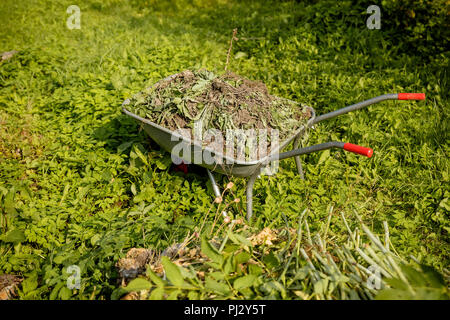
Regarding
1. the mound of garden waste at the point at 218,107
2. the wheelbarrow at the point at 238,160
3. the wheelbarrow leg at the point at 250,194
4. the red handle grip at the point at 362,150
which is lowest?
the wheelbarrow leg at the point at 250,194

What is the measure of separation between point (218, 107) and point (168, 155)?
2.70 feet

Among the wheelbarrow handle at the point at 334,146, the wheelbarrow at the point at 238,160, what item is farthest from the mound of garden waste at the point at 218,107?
the wheelbarrow handle at the point at 334,146

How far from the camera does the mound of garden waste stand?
2.44 metres

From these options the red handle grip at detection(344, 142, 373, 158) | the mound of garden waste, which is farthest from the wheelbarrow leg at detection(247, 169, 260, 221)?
the red handle grip at detection(344, 142, 373, 158)

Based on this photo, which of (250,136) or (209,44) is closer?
(250,136)

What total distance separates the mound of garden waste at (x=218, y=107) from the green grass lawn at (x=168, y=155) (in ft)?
1.78

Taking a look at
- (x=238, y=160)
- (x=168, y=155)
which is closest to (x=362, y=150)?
(x=238, y=160)

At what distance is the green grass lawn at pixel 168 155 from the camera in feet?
7.70

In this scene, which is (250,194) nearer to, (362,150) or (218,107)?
(218,107)

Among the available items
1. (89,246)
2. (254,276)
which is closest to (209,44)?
(89,246)

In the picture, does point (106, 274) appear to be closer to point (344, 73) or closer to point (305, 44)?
point (344, 73)

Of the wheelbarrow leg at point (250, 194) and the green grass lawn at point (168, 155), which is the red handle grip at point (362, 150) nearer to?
the green grass lawn at point (168, 155)
